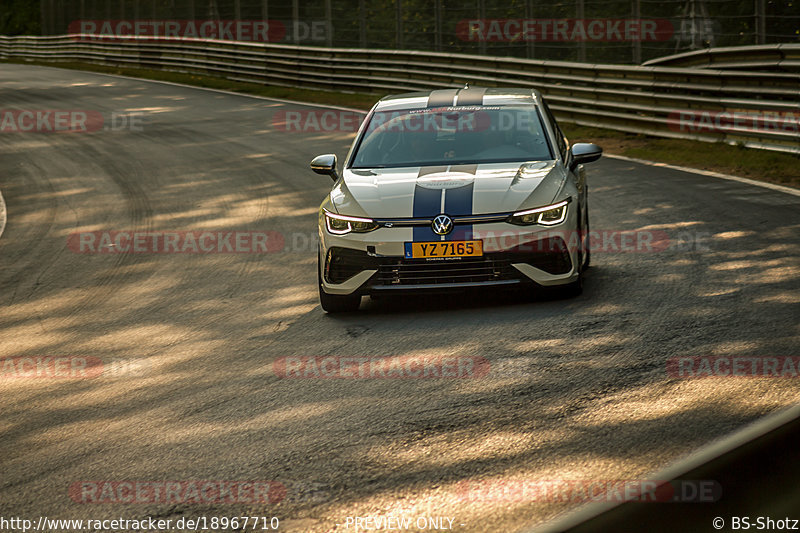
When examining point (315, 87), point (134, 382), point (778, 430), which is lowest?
point (134, 382)

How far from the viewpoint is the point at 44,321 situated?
26.3 feet

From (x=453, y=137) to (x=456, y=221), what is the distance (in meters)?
1.42

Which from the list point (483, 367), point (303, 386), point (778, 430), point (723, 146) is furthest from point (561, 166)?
point (723, 146)

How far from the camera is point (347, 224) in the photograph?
23.7 ft

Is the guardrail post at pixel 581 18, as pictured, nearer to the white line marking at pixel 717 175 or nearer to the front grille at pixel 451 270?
the white line marking at pixel 717 175

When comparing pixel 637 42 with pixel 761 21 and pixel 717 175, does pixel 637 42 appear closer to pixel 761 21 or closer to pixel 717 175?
pixel 761 21

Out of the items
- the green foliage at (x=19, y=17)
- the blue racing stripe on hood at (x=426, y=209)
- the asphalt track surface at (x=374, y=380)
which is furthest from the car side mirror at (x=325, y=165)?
the green foliage at (x=19, y=17)

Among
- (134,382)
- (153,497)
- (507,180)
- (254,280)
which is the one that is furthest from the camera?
(254,280)

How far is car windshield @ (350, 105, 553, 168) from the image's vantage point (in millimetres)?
7969

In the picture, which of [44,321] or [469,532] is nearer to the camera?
[469,532]

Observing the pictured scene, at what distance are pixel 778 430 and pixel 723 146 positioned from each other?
13.7 m

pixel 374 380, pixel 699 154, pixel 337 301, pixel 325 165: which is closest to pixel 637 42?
pixel 699 154

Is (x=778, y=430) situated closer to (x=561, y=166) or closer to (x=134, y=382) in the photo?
(x=134, y=382)

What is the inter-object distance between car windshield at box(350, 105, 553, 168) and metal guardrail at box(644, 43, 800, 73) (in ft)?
23.8
